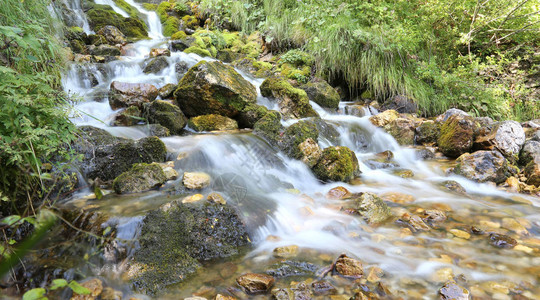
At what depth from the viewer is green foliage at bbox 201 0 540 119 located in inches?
269

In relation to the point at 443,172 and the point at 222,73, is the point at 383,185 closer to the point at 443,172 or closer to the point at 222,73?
the point at 443,172

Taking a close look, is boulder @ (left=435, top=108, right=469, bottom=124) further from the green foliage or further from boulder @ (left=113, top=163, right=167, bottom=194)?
boulder @ (left=113, top=163, right=167, bottom=194)

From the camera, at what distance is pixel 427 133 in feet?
19.9

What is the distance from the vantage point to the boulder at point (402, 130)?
617 cm

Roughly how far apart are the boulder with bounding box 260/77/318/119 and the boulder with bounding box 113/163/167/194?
3502mm

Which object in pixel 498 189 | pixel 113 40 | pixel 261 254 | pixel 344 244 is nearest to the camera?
pixel 261 254

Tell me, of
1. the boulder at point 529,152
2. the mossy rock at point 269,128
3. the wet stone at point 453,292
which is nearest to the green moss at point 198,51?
the mossy rock at point 269,128

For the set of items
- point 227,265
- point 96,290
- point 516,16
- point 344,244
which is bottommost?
point 344,244

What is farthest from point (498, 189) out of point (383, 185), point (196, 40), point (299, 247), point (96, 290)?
point (196, 40)

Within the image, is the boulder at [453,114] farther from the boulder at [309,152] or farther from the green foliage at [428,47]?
the boulder at [309,152]

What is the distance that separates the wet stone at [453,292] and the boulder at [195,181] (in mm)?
2495

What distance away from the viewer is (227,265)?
90.6 inches

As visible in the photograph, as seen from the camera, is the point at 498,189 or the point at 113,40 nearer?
the point at 498,189

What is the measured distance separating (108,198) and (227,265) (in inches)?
61.8
